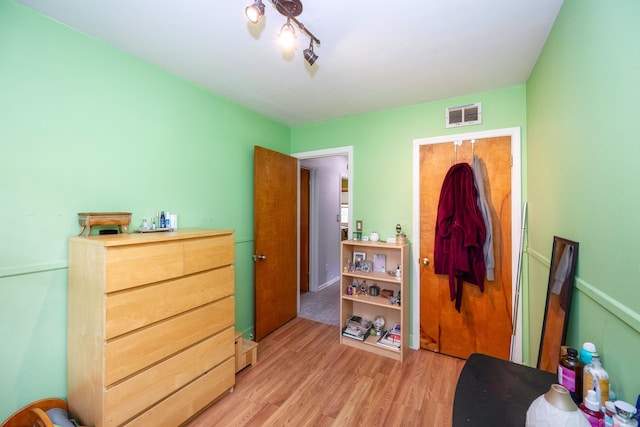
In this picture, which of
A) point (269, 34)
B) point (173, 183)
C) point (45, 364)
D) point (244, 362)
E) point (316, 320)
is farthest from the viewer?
point (316, 320)

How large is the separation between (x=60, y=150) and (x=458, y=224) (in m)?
3.00

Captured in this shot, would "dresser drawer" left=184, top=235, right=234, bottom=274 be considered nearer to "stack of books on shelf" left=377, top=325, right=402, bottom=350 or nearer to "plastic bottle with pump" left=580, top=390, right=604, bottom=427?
"stack of books on shelf" left=377, top=325, right=402, bottom=350

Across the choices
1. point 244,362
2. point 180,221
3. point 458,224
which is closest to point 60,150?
point 180,221

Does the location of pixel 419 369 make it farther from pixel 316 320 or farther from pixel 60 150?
pixel 60 150

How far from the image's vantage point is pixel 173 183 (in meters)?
2.11

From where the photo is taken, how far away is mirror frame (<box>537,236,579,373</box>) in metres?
1.29

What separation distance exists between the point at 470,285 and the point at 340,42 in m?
2.38

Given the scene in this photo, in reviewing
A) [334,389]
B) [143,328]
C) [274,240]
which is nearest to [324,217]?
[274,240]

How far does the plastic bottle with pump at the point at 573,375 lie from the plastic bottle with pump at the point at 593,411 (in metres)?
0.17

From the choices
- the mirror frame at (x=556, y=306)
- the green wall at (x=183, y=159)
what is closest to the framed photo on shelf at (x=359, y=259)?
the green wall at (x=183, y=159)

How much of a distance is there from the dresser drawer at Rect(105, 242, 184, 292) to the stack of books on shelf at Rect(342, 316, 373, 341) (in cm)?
187

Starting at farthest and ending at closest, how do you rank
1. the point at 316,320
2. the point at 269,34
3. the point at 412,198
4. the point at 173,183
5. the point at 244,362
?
the point at 316,320
the point at 412,198
the point at 244,362
the point at 173,183
the point at 269,34

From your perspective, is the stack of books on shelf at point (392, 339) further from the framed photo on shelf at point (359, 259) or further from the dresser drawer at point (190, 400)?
the dresser drawer at point (190, 400)

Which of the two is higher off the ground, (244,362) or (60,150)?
(60,150)
